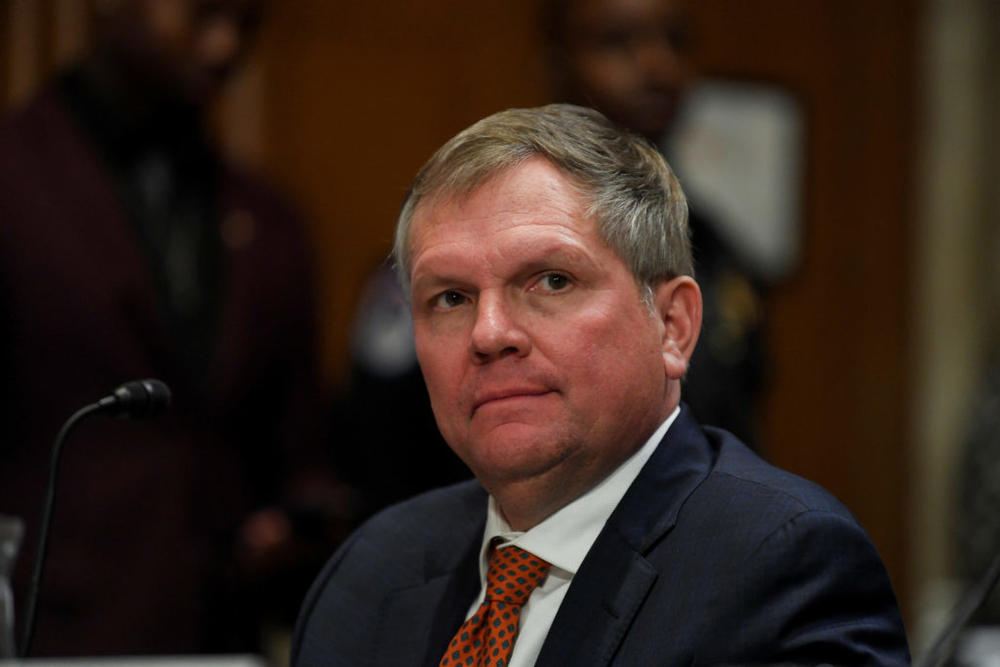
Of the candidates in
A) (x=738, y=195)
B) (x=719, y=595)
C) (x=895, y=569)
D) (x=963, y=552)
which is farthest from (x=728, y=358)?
(x=895, y=569)

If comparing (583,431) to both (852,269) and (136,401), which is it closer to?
(136,401)

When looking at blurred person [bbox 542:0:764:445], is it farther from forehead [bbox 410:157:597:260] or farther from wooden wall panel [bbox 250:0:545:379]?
forehead [bbox 410:157:597:260]

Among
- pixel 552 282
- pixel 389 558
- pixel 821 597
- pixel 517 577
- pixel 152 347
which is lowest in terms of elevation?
pixel 152 347

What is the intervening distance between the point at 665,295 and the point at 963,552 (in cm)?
216

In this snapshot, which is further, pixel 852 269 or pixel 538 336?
pixel 852 269

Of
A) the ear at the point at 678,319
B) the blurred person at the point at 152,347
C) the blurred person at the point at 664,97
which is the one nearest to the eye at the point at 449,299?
the ear at the point at 678,319

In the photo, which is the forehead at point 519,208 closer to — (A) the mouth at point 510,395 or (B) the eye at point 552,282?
(B) the eye at point 552,282

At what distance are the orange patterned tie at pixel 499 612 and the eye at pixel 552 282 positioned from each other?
1.06 feet

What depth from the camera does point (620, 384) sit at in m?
1.71

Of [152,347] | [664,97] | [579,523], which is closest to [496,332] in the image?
[579,523]

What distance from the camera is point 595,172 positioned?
175cm

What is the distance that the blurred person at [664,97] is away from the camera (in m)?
2.93

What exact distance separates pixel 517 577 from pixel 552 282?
1.18 ft

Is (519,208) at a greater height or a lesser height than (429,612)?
greater
